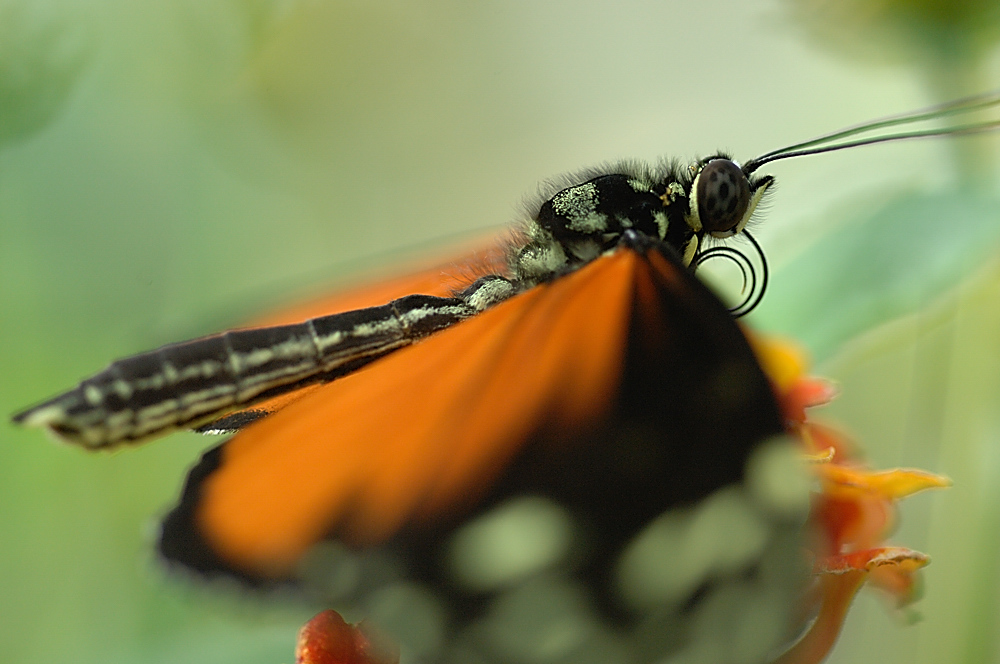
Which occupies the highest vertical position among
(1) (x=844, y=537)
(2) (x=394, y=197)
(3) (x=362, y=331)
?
(2) (x=394, y=197)

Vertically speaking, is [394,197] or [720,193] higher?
[394,197]

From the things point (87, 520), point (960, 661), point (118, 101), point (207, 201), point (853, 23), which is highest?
point (118, 101)

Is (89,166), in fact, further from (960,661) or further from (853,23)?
(960,661)

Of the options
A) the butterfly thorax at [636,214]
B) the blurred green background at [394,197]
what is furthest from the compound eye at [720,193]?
the blurred green background at [394,197]

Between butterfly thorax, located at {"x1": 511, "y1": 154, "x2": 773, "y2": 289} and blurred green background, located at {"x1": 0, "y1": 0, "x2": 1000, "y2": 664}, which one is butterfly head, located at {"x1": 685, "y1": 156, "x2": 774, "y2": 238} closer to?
butterfly thorax, located at {"x1": 511, "y1": 154, "x2": 773, "y2": 289}

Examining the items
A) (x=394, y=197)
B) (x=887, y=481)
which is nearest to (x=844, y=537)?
(x=887, y=481)

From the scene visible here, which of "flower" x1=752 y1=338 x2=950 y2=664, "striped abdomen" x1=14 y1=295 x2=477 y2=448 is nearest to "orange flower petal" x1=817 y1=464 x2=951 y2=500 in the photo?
"flower" x1=752 y1=338 x2=950 y2=664

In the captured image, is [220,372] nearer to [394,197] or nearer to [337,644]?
[337,644]

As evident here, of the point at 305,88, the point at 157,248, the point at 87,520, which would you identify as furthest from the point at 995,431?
the point at 305,88
